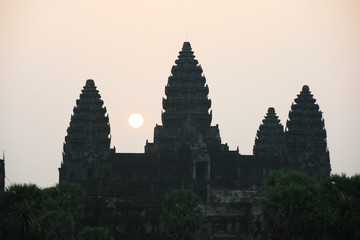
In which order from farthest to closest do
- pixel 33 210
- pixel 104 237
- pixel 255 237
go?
pixel 255 237 → pixel 104 237 → pixel 33 210

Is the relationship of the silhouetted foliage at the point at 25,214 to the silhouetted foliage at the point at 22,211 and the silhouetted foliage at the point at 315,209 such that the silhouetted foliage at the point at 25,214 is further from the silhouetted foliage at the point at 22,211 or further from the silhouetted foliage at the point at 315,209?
the silhouetted foliage at the point at 315,209

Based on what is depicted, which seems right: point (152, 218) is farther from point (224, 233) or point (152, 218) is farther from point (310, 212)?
point (310, 212)

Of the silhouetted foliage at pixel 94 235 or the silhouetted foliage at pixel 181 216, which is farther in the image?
the silhouetted foliage at pixel 181 216

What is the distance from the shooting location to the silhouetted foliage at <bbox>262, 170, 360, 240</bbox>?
122188mm

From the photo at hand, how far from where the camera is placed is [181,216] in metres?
164

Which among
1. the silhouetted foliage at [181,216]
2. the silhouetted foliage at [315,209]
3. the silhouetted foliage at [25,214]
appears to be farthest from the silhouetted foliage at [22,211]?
the silhouetted foliage at [181,216]

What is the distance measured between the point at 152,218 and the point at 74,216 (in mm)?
16156

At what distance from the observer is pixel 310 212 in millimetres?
132000

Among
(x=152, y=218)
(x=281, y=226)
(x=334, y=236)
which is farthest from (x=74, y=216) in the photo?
(x=334, y=236)

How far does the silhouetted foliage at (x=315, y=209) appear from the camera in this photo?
401 feet

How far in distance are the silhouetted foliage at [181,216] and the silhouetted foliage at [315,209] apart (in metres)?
20.1

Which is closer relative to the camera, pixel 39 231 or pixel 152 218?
pixel 39 231

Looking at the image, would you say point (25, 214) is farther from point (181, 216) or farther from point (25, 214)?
point (181, 216)

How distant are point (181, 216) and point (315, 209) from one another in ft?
124
